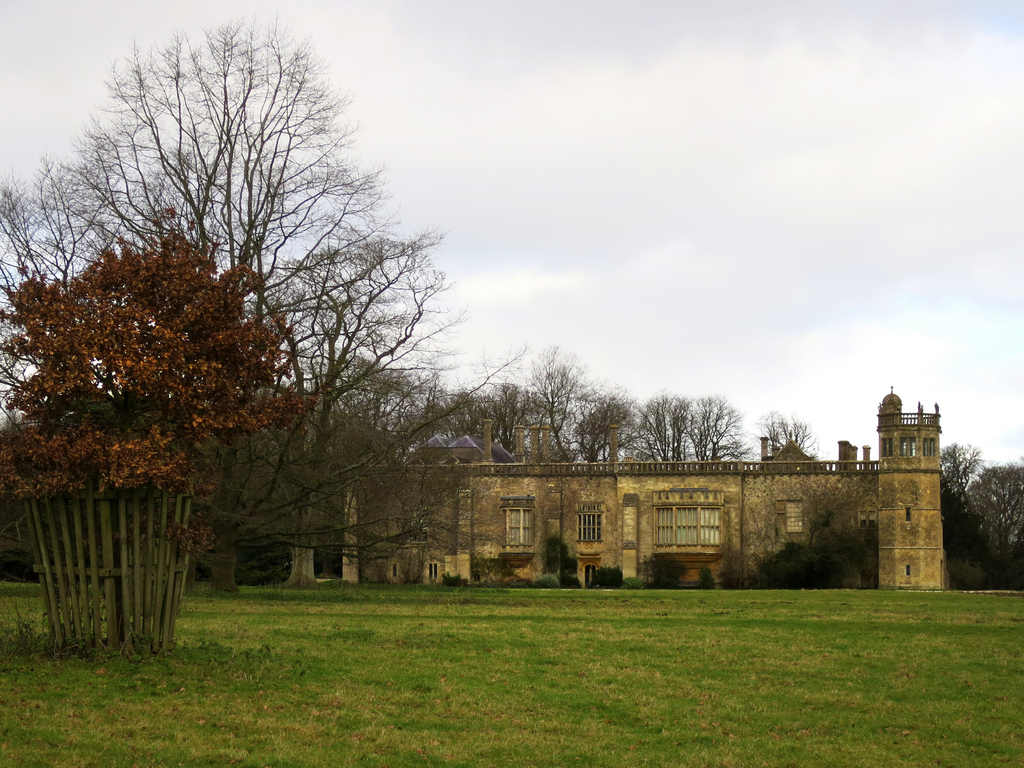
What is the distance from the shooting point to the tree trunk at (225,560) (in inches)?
998

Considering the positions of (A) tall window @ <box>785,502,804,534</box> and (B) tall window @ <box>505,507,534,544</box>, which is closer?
(A) tall window @ <box>785,502,804,534</box>

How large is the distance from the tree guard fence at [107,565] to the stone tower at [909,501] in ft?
116

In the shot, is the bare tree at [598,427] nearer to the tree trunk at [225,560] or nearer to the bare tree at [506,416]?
the bare tree at [506,416]

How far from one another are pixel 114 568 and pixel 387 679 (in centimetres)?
309

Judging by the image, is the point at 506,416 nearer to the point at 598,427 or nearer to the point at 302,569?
the point at 598,427

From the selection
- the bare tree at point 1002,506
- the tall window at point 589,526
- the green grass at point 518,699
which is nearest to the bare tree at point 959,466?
the bare tree at point 1002,506

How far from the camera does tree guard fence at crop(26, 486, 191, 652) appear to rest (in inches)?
440

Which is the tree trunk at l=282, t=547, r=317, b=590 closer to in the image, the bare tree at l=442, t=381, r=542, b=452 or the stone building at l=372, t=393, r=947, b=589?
the stone building at l=372, t=393, r=947, b=589

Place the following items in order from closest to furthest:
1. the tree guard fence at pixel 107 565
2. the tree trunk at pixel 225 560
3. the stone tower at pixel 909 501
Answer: the tree guard fence at pixel 107 565 < the tree trunk at pixel 225 560 < the stone tower at pixel 909 501

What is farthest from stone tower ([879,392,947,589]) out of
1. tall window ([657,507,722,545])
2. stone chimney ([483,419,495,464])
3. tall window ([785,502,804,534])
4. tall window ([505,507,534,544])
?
stone chimney ([483,419,495,464])

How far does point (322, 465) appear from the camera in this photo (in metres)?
24.9

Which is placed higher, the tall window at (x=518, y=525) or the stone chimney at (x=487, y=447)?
the stone chimney at (x=487, y=447)

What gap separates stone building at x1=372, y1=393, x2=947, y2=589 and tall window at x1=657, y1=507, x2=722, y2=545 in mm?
42

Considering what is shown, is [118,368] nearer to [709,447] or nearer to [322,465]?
[322,465]
